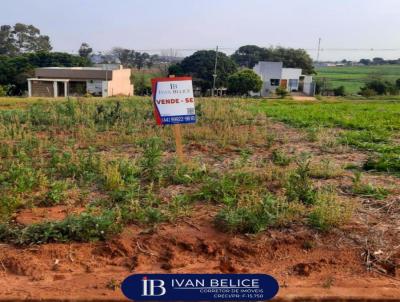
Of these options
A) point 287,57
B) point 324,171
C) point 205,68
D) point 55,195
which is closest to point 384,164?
point 324,171

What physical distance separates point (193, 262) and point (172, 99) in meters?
2.73

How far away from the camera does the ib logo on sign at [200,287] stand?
260 cm

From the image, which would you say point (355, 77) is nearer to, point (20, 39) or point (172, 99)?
point (20, 39)

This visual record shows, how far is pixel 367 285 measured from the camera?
312 centimetres

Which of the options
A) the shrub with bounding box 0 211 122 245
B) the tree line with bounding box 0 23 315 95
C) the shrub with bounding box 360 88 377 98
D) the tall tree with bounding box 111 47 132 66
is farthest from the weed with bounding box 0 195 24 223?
the tall tree with bounding box 111 47 132 66

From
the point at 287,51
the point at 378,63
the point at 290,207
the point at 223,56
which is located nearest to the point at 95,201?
the point at 290,207

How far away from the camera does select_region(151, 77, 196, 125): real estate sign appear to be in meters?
5.59

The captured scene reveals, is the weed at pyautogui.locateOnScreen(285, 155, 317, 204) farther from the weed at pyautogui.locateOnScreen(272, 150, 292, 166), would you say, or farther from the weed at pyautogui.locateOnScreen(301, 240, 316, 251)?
the weed at pyautogui.locateOnScreen(272, 150, 292, 166)

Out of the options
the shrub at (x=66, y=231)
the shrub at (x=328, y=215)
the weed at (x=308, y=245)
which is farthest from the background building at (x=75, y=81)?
the weed at (x=308, y=245)

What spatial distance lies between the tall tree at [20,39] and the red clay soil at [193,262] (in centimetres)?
6737

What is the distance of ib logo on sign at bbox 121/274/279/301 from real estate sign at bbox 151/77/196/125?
312 cm

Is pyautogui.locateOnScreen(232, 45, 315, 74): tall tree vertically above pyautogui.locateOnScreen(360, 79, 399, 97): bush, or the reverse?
pyautogui.locateOnScreen(232, 45, 315, 74): tall tree

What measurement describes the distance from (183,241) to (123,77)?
141 feet

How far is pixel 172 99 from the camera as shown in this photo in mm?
5629
